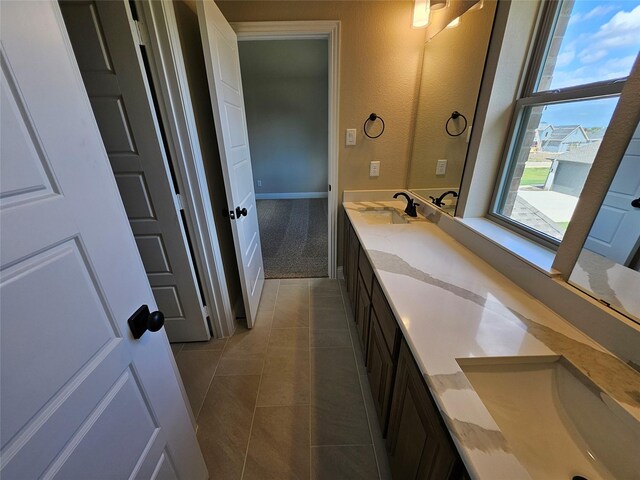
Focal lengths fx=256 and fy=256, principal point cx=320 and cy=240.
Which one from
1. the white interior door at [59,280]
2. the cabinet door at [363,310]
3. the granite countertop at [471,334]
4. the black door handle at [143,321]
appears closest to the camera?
the white interior door at [59,280]

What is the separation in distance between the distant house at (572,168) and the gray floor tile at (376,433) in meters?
1.38

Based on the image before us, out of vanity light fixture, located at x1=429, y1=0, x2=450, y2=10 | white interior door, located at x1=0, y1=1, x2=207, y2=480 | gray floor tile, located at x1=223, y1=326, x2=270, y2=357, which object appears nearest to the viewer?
white interior door, located at x1=0, y1=1, x2=207, y2=480

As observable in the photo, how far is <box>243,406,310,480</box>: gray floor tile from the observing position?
1172 mm

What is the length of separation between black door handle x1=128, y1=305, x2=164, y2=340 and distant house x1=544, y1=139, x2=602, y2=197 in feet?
5.00

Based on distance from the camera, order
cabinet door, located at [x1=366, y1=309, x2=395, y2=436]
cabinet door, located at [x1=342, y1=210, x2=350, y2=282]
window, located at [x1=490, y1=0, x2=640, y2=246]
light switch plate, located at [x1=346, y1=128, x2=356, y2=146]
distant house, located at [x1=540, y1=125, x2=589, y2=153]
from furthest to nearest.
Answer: cabinet door, located at [x1=342, y1=210, x2=350, y2=282]
light switch plate, located at [x1=346, y1=128, x2=356, y2=146]
cabinet door, located at [x1=366, y1=309, x2=395, y2=436]
distant house, located at [x1=540, y1=125, x2=589, y2=153]
window, located at [x1=490, y1=0, x2=640, y2=246]

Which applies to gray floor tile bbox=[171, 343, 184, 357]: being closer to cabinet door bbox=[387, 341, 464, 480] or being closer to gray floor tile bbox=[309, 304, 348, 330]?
Result: gray floor tile bbox=[309, 304, 348, 330]

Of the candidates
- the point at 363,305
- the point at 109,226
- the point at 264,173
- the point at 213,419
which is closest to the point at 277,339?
the point at 213,419

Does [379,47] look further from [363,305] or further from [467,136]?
[363,305]

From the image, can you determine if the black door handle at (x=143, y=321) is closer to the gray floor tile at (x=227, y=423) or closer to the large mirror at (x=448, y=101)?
the gray floor tile at (x=227, y=423)

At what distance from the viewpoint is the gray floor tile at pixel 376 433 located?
1.17m

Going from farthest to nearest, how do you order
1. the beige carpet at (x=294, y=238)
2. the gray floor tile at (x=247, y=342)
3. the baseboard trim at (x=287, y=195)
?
the baseboard trim at (x=287, y=195), the beige carpet at (x=294, y=238), the gray floor tile at (x=247, y=342)

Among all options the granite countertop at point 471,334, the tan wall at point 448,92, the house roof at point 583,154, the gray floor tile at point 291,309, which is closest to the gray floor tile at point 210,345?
the gray floor tile at point 291,309

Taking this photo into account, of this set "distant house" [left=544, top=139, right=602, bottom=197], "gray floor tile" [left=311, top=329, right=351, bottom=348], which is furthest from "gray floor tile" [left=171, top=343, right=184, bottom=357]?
"distant house" [left=544, top=139, right=602, bottom=197]

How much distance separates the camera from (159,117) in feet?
4.38
